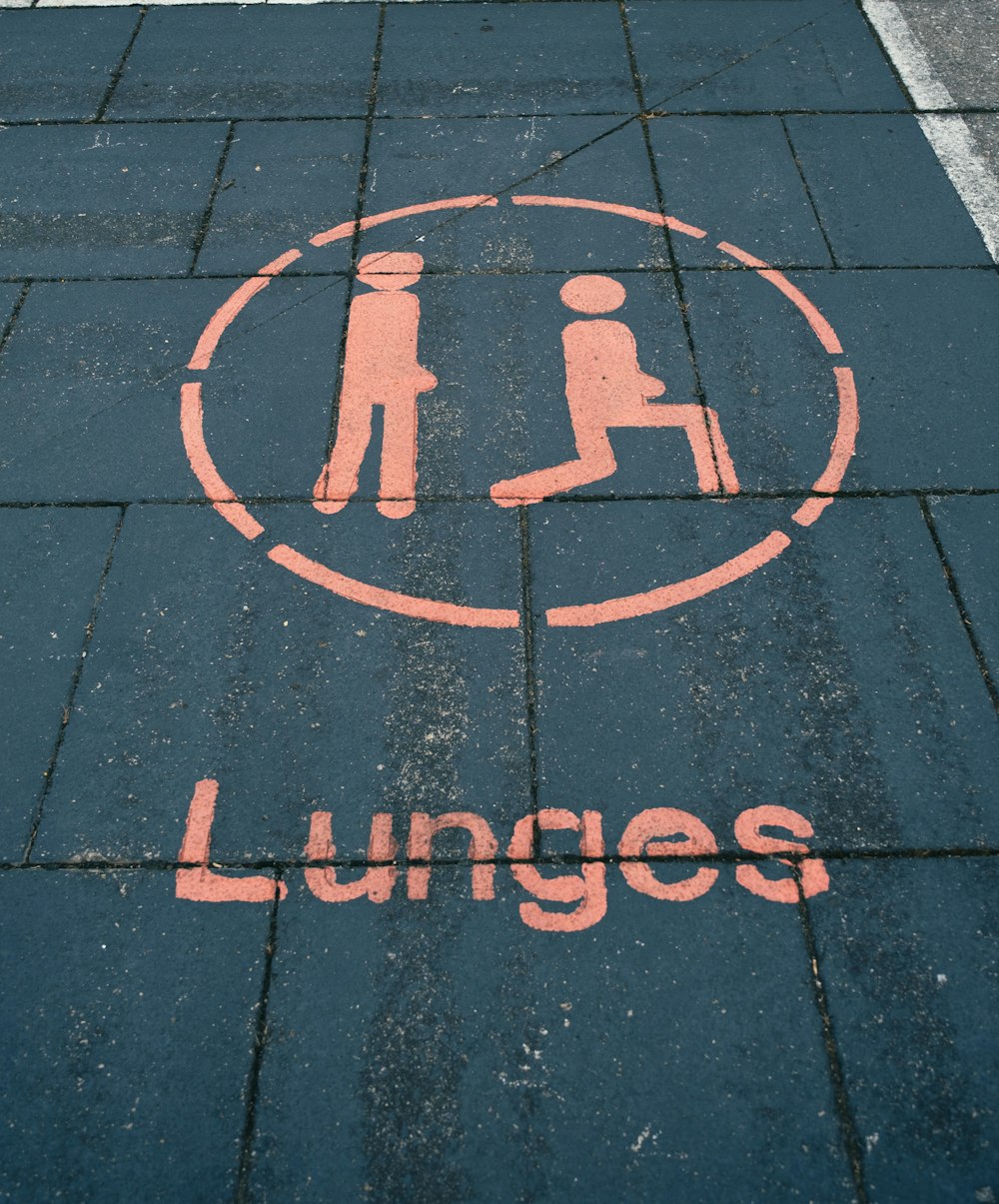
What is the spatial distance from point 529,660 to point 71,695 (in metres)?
1.95

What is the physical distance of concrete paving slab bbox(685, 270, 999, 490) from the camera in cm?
496

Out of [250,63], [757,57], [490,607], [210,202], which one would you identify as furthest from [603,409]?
[250,63]

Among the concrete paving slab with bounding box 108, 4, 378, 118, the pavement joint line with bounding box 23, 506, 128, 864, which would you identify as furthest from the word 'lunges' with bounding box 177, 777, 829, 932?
the concrete paving slab with bounding box 108, 4, 378, 118

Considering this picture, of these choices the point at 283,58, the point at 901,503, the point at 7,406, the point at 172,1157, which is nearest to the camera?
the point at 172,1157

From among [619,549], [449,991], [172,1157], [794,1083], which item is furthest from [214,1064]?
[619,549]

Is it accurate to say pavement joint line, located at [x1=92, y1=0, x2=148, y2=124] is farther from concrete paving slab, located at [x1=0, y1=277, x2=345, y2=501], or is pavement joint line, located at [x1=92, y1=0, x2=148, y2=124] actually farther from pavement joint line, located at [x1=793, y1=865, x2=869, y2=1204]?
pavement joint line, located at [x1=793, y1=865, x2=869, y2=1204]

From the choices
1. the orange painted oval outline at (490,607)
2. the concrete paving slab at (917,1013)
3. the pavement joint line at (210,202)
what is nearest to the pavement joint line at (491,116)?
the pavement joint line at (210,202)

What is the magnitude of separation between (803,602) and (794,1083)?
6.63 ft

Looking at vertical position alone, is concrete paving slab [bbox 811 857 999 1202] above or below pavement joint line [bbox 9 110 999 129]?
below

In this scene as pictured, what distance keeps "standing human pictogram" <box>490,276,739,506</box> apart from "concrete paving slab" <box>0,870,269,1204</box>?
7.85 feet

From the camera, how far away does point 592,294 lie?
5.72 meters

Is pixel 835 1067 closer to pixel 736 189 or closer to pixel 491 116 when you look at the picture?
pixel 736 189

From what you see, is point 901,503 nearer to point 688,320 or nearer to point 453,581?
point 688,320

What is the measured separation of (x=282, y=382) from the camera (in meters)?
5.32
